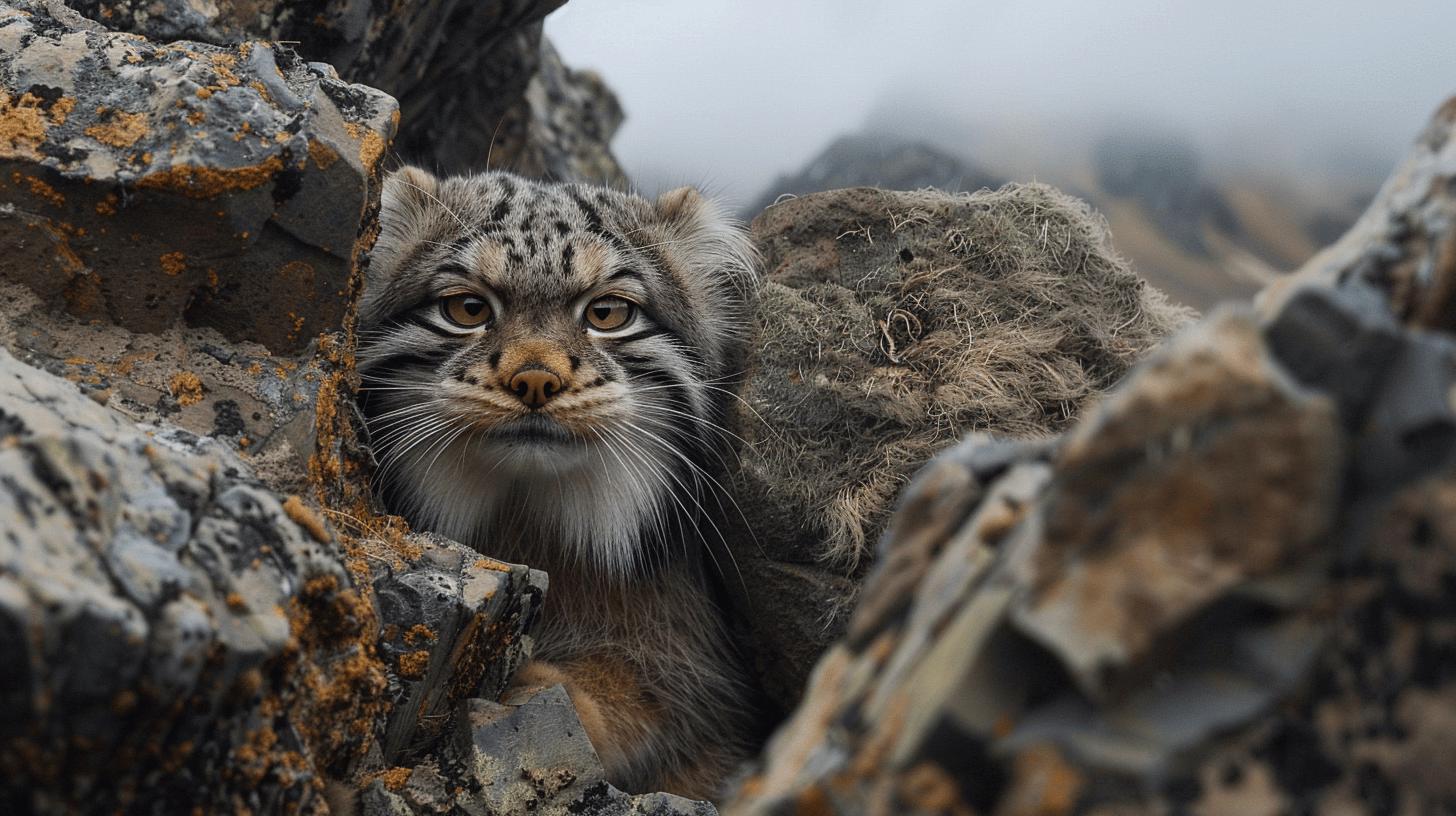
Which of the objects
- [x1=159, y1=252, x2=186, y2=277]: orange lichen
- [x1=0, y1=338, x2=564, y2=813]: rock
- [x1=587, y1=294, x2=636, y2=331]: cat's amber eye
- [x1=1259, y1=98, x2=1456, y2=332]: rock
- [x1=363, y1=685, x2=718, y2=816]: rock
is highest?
[x1=1259, y1=98, x2=1456, y2=332]: rock

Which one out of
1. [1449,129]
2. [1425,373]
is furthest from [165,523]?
[1449,129]

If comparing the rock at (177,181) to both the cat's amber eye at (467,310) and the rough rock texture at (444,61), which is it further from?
the rough rock texture at (444,61)

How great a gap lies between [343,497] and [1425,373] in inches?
107


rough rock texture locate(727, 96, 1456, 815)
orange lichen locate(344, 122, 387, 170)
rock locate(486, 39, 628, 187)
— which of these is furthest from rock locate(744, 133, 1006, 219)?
rough rock texture locate(727, 96, 1456, 815)

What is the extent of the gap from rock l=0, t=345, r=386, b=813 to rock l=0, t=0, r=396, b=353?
708 mm

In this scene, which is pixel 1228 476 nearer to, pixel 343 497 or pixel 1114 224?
pixel 343 497

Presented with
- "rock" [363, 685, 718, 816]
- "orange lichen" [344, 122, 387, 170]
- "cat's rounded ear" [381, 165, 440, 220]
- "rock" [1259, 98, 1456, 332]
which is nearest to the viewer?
"rock" [1259, 98, 1456, 332]

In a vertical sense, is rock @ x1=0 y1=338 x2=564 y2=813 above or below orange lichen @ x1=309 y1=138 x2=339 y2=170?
below

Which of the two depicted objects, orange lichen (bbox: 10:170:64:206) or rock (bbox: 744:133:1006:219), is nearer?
orange lichen (bbox: 10:170:64:206)

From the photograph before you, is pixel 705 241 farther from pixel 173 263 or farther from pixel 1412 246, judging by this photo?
pixel 1412 246

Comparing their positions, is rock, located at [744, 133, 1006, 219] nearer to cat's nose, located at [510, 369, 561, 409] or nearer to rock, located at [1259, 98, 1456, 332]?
cat's nose, located at [510, 369, 561, 409]

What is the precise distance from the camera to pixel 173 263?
2941 mm

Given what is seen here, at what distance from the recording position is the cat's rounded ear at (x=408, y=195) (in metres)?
4.24

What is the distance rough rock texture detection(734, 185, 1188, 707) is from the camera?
4055 mm
